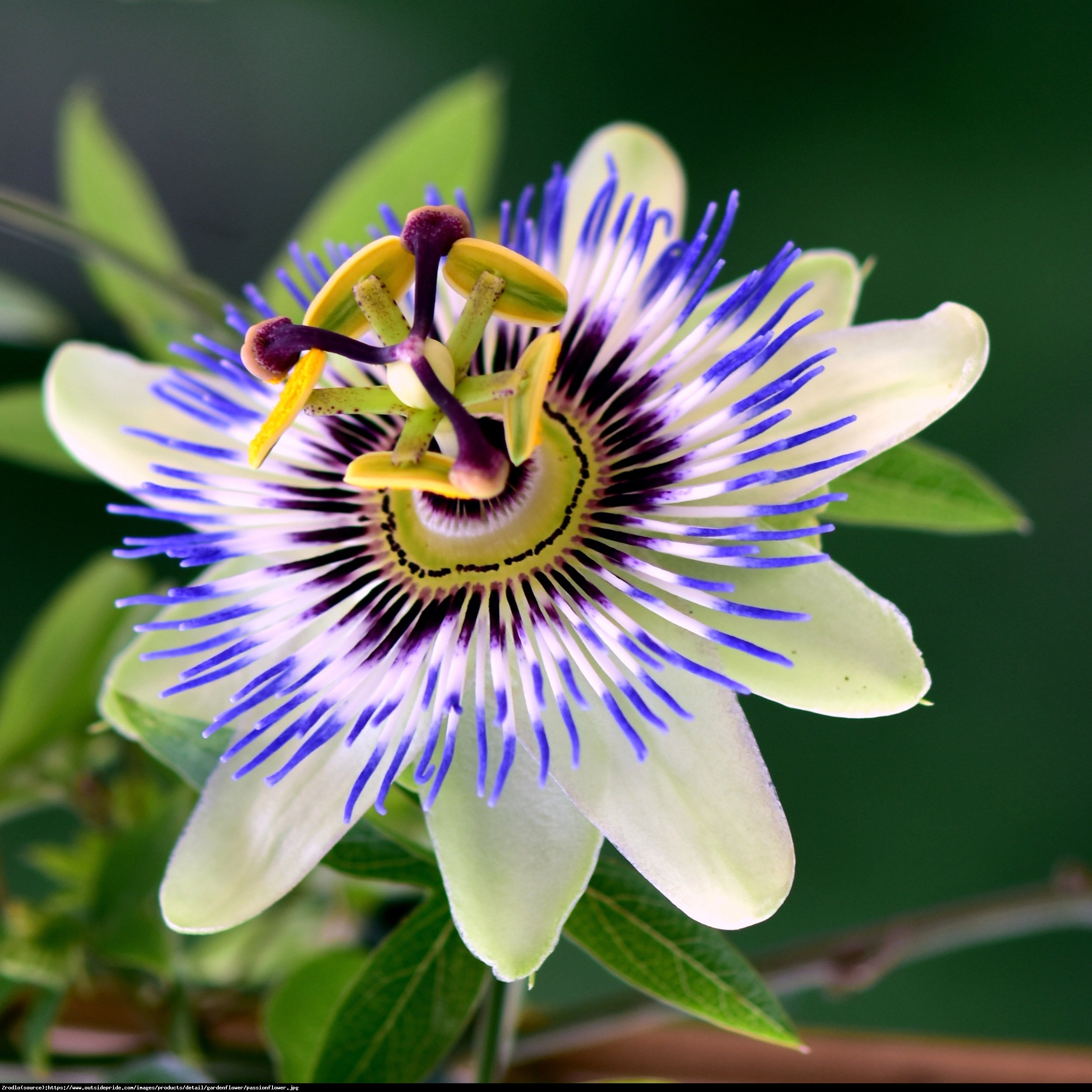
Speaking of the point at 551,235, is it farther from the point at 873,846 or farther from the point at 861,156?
the point at 873,846

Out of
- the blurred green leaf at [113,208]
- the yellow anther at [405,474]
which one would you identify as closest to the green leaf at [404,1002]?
the yellow anther at [405,474]

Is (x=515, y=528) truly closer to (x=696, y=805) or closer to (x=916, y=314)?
(x=696, y=805)

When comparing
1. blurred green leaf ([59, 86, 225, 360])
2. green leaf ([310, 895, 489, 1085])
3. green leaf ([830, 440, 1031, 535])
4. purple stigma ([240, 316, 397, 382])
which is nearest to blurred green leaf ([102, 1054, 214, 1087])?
green leaf ([310, 895, 489, 1085])

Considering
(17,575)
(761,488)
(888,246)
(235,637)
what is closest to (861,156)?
(888,246)

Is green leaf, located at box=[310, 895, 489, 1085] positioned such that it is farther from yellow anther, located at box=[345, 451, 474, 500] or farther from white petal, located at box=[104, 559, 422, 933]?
yellow anther, located at box=[345, 451, 474, 500]

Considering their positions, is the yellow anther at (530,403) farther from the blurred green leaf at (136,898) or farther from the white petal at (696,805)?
the blurred green leaf at (136,898)

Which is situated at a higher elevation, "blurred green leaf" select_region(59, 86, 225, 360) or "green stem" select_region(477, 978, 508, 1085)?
"blurred green leaf" select_region(59, 86, 225, 360)
